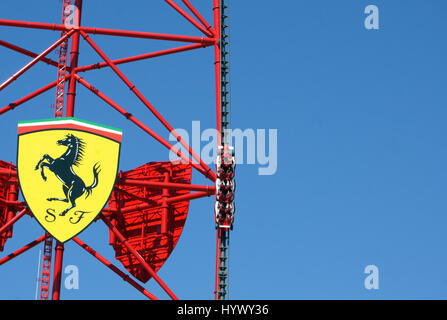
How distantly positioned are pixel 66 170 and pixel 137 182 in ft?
12.2

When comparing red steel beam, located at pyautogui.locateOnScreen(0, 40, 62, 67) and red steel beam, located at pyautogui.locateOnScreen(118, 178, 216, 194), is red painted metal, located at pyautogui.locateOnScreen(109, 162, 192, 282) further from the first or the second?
red steel beam, located at pyautogui.locateOnScreen(0, 40, 62, 67)

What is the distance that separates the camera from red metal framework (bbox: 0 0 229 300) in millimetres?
70000

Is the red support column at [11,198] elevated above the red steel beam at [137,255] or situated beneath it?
elevated above

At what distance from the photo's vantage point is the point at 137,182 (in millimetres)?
68938

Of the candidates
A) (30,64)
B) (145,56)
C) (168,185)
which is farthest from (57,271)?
(145,56)

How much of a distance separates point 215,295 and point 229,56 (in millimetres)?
13066

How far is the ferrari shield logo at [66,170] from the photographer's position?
218 feet

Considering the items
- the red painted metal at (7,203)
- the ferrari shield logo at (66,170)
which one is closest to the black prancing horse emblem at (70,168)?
the ferrari shield logo at (66,170)

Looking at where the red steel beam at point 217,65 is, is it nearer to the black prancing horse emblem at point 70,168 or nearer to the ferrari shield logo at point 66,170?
the ferrari shield logo at point 66,170

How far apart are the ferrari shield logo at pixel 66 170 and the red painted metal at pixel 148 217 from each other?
5.49 m

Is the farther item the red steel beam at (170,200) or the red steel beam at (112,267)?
the red steel beam at (112,267)
